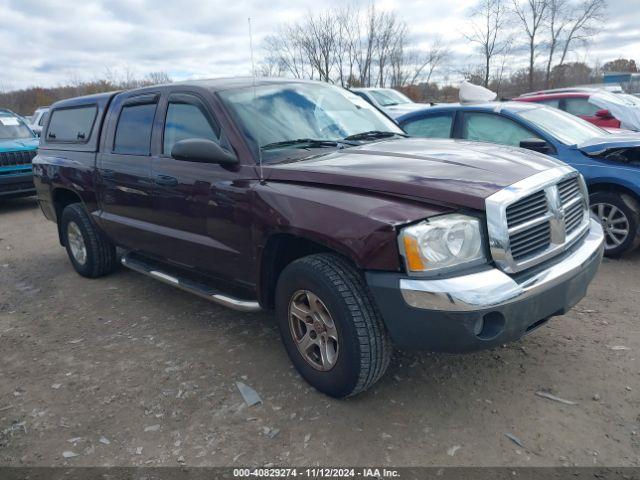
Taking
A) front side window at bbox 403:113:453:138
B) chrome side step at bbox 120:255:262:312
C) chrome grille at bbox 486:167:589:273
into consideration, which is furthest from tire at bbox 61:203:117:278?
chrome grille at bbox 486:167:589:273

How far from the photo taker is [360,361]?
258cm

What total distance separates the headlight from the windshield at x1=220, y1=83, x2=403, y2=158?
4.25 feet

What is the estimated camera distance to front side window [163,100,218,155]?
11.5ft

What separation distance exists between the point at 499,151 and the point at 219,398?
7.58 feet

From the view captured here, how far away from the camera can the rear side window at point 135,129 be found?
4035 millimetres

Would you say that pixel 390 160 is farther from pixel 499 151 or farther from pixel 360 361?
pixel 360 361

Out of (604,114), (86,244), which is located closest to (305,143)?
(86,244)

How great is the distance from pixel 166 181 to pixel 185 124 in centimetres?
45

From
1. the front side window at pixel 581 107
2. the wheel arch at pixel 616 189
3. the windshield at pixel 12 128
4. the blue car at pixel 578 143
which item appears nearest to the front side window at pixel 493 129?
the blue car at pixel 578 143

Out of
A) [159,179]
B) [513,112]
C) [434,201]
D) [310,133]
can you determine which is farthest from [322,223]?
[513,112]

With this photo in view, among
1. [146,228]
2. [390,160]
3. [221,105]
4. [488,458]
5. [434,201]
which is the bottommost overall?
[488,458]

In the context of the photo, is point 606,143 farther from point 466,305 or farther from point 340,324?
point 340,324

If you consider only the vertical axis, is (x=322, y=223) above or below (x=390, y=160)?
below

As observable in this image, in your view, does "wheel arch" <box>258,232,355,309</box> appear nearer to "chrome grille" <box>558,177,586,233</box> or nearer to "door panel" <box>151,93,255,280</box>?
"door panel" <box>151,93,255,280</box>
